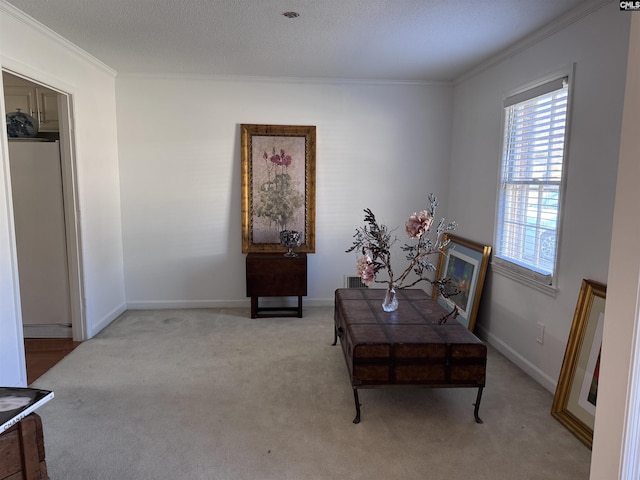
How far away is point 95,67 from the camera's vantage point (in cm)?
396

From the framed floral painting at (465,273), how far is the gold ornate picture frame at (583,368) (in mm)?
1014

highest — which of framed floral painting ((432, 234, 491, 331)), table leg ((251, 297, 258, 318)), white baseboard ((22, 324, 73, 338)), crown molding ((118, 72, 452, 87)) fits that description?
crown molding ((118, 72, 452, 87))

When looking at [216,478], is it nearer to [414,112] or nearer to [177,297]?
[177,297]

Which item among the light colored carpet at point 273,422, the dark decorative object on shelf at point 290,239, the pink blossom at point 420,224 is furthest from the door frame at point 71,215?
the pink blossom at point 420,224

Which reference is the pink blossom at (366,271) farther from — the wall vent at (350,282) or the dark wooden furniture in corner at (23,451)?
the wall vent at (350,282)

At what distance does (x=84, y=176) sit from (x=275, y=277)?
6.27ft

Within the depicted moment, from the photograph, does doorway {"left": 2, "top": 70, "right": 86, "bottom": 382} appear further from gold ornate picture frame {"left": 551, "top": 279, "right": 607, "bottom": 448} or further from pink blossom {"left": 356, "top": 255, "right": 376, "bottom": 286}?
gold ornate picture frame {"left": 551, "top": 279, "right": 607, "bottom": 448}

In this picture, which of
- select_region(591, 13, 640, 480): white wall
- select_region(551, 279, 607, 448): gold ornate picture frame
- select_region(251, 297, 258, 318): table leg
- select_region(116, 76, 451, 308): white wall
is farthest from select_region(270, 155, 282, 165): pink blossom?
select_region(591, 13, 640, 480): white wall

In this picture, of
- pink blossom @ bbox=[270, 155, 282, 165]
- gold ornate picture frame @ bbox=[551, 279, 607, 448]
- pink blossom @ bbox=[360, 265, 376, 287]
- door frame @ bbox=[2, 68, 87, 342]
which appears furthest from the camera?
pink blossom @ bbox=[270, 155, 282, 165]

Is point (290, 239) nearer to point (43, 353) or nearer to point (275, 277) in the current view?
point (275, 277)

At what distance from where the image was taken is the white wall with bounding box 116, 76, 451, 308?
4492 millimetres

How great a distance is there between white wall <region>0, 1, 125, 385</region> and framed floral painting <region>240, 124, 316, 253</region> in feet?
4.24

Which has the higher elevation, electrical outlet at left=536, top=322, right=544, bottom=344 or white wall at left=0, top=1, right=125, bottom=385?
white wall at left=0, top=1, right=125, bottom=385

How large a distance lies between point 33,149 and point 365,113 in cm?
309
